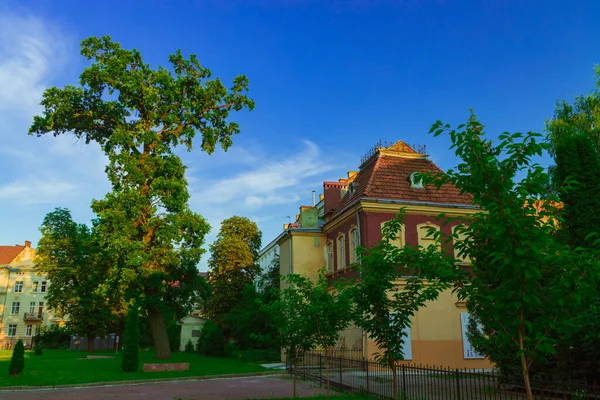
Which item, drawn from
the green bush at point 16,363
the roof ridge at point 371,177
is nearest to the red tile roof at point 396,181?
the roof ridge at point 371,177

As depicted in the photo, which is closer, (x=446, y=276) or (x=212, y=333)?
(x=446, y=276)

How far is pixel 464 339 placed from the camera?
76.1 feet

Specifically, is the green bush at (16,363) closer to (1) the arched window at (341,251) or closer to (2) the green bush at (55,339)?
(1) the arched window at (341,251)

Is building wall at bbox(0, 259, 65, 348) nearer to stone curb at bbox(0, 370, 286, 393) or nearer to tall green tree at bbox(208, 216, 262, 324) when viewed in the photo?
tall green tree at bbox(208, 216, 262, 324)

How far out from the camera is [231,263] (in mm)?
48406

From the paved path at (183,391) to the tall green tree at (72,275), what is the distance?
27.3 metres

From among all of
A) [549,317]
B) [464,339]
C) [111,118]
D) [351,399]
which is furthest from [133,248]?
[549,317]

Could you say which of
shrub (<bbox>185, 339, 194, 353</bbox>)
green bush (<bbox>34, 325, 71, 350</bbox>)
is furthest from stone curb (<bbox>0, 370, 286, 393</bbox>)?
green bush (<bbox>34, 325, 71, 350</bbox>)

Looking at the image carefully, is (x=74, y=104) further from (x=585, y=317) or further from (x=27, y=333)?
(x=27, y=333)

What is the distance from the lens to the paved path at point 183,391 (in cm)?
1490

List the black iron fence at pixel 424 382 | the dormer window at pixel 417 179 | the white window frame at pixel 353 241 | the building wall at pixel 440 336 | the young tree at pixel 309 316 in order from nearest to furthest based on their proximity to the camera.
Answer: the dormer window at pixel 417 179 < the black iron fence at pixel 424 382 < the young tree at pixel 309 316 < the building wall at pixel 440 336 < the white window frame at pixel 353 241

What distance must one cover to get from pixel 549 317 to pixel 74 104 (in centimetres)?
2751

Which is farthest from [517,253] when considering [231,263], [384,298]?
[231,263]

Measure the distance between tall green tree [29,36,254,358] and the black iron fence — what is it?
9679 millimetres
